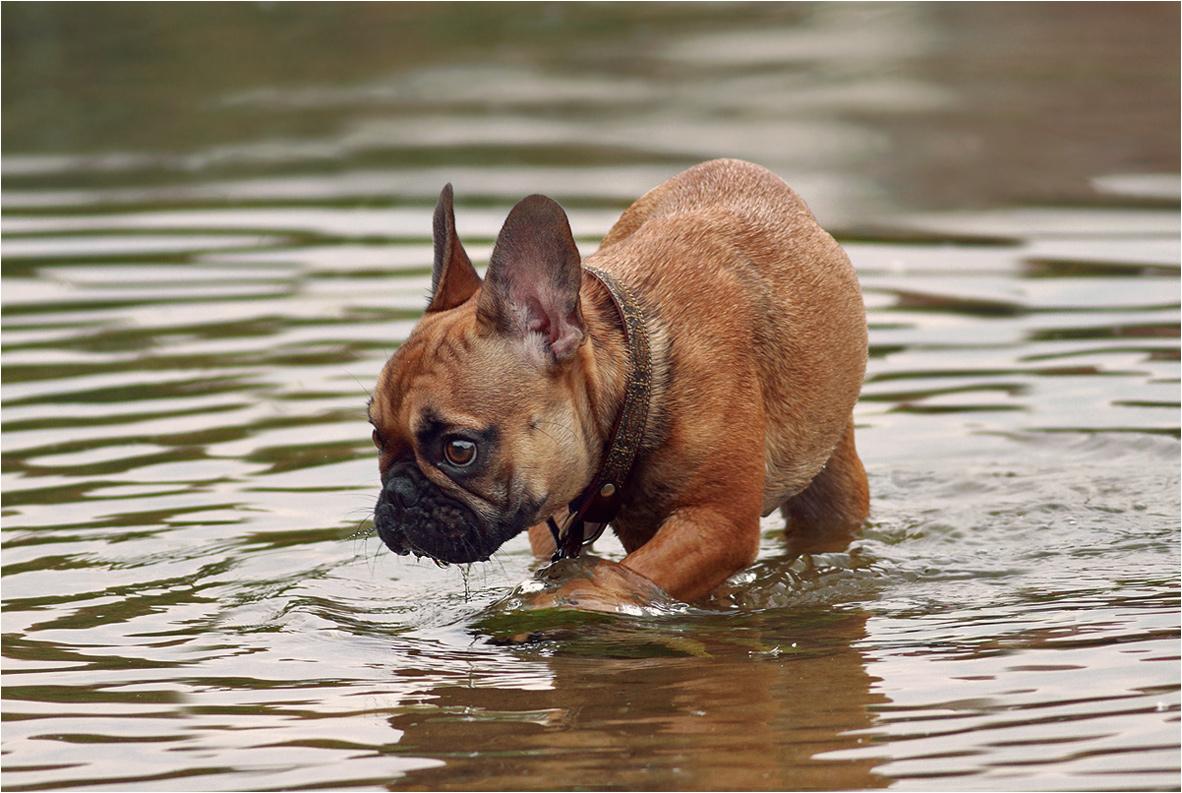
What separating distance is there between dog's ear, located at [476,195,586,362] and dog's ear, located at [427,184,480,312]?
414 mm

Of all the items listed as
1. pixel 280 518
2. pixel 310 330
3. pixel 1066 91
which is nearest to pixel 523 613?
pixel 280 518

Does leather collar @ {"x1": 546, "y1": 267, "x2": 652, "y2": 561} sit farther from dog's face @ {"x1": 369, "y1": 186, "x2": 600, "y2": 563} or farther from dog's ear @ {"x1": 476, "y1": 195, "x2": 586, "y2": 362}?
dog's ear @ {"x1": 476, "y1": 195, "x2": 586, "y2": 362}

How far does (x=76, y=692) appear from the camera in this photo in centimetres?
555

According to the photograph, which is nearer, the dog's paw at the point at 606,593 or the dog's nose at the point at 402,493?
the dog's nose at the point at 402,493

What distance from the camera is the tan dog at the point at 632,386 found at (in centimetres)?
581

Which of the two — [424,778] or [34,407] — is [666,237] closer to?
[424,778]

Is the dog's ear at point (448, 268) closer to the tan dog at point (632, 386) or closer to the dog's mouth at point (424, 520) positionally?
the tan dog at point (632, 386)

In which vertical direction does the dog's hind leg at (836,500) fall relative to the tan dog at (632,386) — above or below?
below

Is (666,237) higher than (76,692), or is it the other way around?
(666,237)

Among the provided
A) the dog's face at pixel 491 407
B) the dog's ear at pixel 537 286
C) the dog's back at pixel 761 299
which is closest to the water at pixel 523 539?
the dog's face at pixel 491 407

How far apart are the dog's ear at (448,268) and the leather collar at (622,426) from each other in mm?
486

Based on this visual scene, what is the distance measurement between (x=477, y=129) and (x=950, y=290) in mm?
7810

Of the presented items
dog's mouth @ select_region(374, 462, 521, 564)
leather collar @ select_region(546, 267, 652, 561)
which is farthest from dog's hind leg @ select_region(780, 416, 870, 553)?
dog's mouth @ select_region(374, 462, 521, 564)

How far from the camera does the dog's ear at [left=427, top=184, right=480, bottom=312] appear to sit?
20.3 ft
